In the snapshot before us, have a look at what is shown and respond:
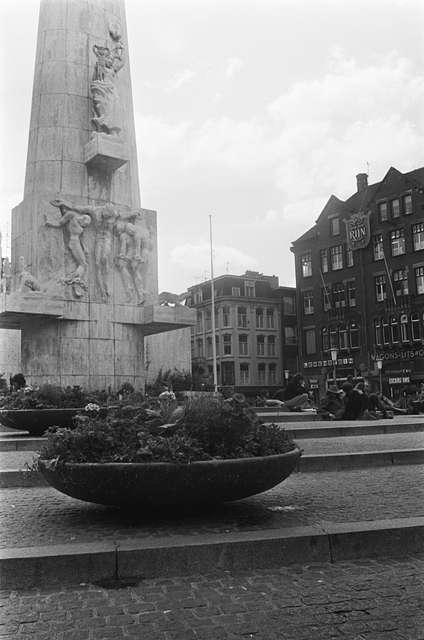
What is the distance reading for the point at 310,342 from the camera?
212 ft

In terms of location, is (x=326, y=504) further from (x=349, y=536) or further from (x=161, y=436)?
(x=161, y=436)

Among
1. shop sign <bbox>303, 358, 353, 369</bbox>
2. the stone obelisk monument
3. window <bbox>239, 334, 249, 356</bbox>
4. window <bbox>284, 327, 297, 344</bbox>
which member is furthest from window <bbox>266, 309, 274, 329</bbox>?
the stone obelisk monument

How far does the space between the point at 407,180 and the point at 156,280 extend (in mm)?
40408

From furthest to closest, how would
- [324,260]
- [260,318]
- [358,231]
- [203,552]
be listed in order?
[260,318], [324,260], [358,231], [203,552]

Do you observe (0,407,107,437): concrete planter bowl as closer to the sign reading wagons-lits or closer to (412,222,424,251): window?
(412,222,424,251): window

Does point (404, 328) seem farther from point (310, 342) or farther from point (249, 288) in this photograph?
point (249, 288)

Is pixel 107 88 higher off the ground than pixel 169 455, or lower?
higher

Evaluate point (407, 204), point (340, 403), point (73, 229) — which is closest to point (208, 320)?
point (407, 204)

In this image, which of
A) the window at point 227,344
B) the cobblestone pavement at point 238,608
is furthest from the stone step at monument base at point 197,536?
the window at point 227,344

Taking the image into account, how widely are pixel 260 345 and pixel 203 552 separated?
71.2 meters

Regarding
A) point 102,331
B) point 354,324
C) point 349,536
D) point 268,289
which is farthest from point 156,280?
point 268,289

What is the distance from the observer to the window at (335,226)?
207 ft

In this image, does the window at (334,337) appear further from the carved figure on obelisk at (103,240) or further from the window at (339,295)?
the carved figure on obelisk at (103,240)

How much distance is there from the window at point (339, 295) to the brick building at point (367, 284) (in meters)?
0.09
